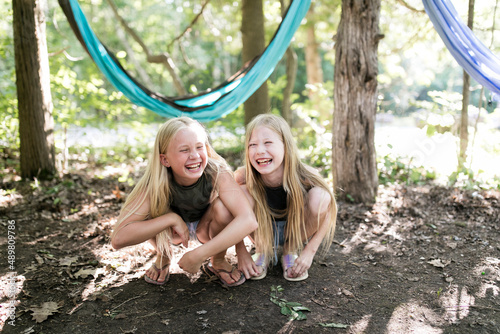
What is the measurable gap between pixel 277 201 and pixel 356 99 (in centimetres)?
131

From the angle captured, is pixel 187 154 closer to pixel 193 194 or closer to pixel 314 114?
pixel 193 194

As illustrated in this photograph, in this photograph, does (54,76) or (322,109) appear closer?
(54,76)

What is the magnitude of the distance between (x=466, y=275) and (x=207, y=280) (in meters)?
1.32

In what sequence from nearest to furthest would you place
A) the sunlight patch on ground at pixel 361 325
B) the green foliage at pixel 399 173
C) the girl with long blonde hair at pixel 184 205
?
the sunlight patch on ground at pixel 361 325, the girl with long blonde hair at pixel 184 205, the green foliage at pixel 399 173

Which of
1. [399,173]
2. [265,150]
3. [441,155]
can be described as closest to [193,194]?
[265,150]

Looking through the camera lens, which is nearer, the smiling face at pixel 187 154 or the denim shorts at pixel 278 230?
the smiling face at pixel 187 154

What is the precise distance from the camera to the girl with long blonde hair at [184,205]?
1660 mm

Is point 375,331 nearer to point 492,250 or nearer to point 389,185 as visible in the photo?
point 492,250

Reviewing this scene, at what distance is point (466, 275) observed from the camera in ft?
6.21

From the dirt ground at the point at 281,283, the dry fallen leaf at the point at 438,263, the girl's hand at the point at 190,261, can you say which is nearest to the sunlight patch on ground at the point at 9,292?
the dirt ground at the point at 281,283

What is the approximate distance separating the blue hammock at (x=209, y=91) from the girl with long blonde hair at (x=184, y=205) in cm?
96

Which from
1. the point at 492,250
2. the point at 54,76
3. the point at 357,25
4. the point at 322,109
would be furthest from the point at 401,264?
the point at 322,109

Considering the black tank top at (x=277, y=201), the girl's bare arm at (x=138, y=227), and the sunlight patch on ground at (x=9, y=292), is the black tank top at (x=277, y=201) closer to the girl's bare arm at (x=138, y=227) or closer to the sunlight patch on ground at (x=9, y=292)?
the girl's bare arm at (x=138, y=227)

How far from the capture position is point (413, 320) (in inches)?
59.8
